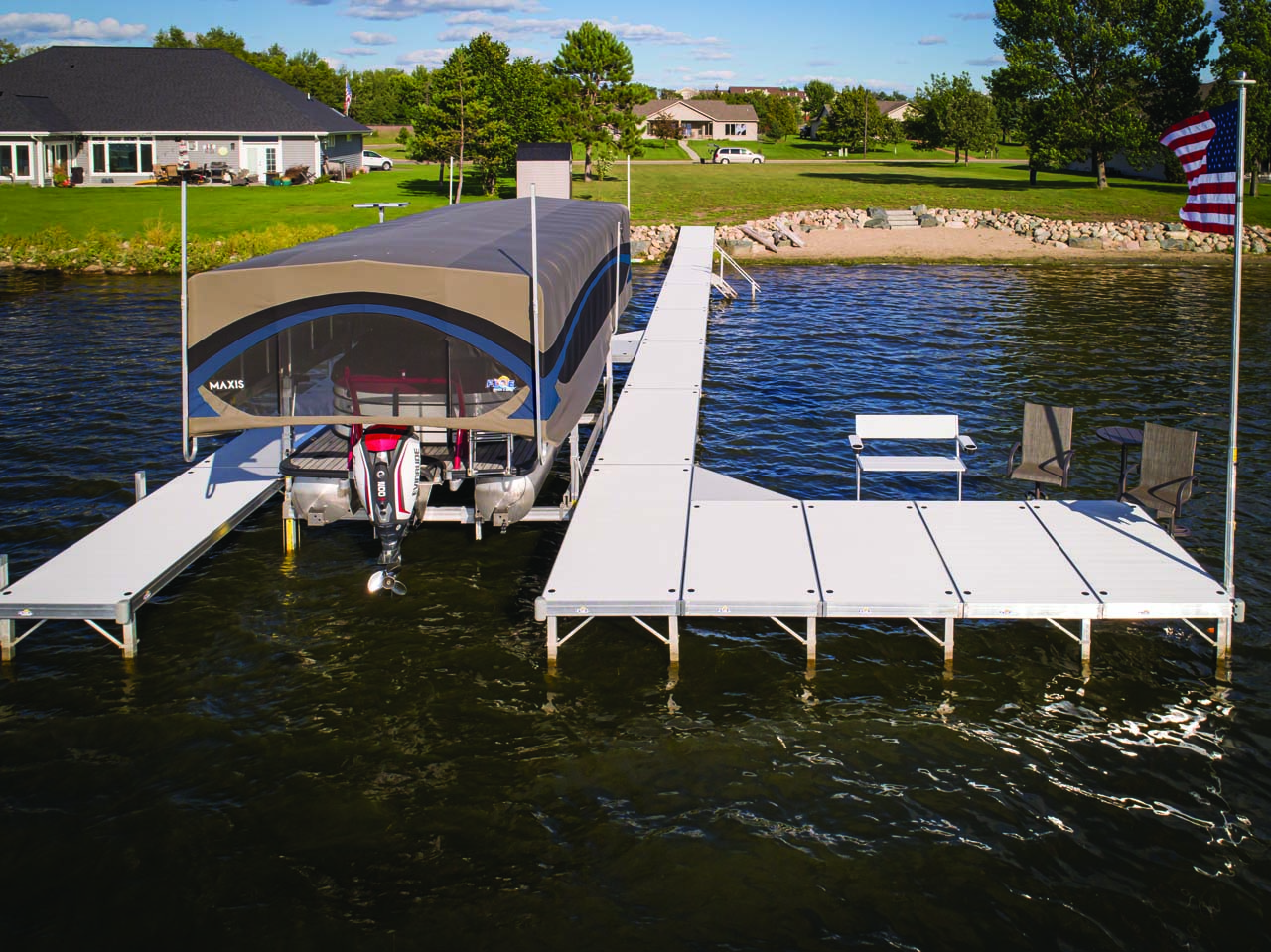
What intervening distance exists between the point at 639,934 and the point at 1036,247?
4326 centimetres

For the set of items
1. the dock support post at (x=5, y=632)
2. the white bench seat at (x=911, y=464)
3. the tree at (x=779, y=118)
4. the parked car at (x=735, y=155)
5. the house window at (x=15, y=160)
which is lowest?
the dock support post at (x=5, y=632)

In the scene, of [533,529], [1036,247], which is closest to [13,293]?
[533,529]

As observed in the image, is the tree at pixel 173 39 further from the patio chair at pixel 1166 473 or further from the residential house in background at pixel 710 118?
the patio chair at pixel 1166 473

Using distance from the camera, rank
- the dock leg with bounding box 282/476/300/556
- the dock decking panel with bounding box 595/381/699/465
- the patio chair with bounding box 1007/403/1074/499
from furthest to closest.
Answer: the dock decking panel with bounding box 595/381/699/465
the patio chair with bounding box 1007/403/1074/499
the dock leg with bounding box 282/476/300/556

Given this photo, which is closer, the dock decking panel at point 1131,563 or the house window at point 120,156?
the dock decking panel at point 1131,563

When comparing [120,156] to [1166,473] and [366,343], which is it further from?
[1166,473]

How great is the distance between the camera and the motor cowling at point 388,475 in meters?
12.1

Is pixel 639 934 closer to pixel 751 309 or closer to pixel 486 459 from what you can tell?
pixel 486 459

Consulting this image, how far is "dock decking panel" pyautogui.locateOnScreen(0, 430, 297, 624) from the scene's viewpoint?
1167 cm

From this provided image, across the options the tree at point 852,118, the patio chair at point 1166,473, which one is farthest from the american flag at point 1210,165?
the tree at point 852,118

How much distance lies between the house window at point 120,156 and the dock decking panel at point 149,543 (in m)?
47.9

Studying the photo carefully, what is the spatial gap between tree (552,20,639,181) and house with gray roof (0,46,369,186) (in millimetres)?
12509

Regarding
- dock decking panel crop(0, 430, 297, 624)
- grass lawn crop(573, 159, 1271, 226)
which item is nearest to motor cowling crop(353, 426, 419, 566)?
dock decking panel crop(0, 430, 297, 624)

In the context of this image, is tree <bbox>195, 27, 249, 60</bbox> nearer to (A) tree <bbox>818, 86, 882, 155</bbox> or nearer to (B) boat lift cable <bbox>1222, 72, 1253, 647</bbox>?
(A) tree <bbox>818, 86, 882, 155</bbox>
